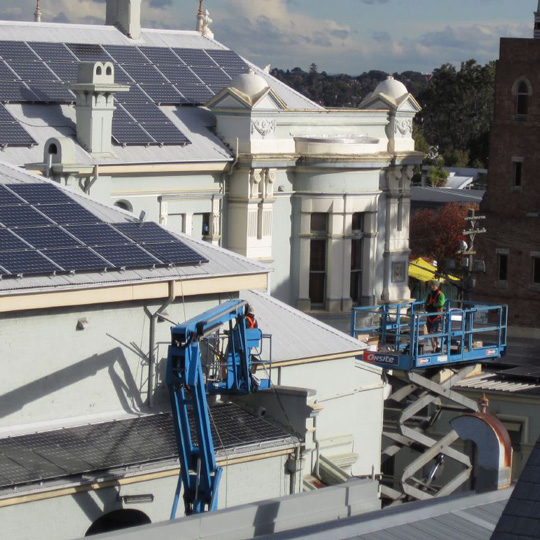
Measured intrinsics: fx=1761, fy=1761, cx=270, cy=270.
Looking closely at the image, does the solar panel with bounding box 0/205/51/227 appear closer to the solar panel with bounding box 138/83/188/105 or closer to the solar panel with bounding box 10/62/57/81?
the solar panel with bounding box 10/62/57/81

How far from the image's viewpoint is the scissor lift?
34031 millimetres

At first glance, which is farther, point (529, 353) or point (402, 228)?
point (529, 353)

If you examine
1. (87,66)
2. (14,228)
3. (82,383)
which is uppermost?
(87,66)

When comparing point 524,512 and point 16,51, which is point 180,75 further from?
point 524,512

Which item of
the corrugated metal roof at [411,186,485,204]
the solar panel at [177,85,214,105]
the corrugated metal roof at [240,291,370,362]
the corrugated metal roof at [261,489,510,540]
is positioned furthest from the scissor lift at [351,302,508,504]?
the corrugated metal roof at [411,186,485,204]

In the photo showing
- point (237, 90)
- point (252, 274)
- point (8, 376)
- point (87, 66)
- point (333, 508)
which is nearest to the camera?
point (333, 508)

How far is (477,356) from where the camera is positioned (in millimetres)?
35469

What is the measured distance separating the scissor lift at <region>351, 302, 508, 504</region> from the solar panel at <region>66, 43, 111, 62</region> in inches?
377

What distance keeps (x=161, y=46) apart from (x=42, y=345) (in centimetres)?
2039

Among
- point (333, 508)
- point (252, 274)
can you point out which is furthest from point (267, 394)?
point (333, 508)

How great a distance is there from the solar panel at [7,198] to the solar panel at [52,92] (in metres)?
11.8

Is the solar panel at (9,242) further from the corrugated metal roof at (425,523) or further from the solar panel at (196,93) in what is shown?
the solar panel at (196,93)

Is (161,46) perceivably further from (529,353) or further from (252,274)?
(252,274)

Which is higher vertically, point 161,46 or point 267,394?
point 161,46
